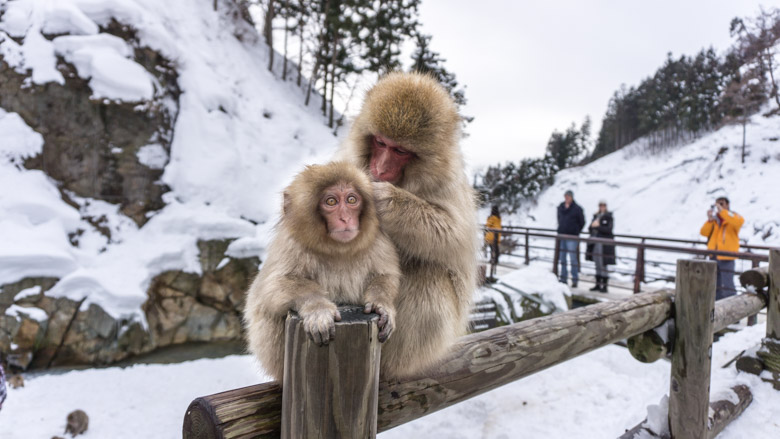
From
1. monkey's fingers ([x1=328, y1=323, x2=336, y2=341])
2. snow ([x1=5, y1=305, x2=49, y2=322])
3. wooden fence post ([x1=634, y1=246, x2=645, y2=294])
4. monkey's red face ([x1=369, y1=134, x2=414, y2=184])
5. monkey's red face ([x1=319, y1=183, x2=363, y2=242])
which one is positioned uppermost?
monkey's red face ([x1=369, y1=134, x2=414, y2=184])

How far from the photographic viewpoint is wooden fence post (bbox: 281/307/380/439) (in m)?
0.96

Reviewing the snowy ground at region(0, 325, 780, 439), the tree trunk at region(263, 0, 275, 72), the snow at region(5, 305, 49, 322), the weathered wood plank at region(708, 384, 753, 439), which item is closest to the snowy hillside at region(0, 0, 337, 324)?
the snow at region(5, 305, 49, 322)

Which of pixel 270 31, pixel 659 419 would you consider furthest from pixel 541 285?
pixel 270 31

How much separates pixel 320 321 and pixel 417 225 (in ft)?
1.48

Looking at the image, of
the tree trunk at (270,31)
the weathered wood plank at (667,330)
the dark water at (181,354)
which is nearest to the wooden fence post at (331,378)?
the weathered wood plank at (667,330)

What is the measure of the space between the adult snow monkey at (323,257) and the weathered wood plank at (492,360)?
16 centimetres

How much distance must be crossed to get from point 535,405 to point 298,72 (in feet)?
52.9

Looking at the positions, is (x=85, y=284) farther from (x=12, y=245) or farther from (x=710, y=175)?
(x=710, y=175)

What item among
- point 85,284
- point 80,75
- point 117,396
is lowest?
point 117,396

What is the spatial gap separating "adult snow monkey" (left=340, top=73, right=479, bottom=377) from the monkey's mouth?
0.44 ft

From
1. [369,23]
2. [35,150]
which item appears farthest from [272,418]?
[369,23]

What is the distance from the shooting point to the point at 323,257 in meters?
1.23

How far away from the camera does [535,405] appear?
14.5ft

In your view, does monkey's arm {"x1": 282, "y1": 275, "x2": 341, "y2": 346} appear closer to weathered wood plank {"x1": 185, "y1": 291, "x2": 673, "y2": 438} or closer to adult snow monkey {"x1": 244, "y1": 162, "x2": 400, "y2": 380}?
A: adult snow monkey {"x1": 244, "y1": 162, "x2": 400, "y2": 380}
